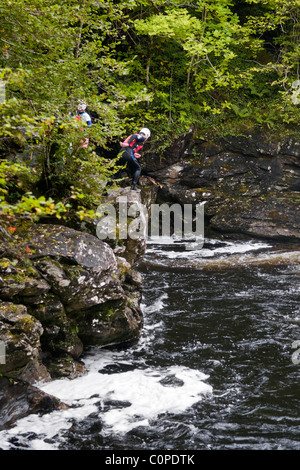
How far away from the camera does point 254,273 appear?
1311 cm

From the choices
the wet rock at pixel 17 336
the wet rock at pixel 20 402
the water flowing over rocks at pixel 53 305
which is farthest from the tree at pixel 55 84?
the wet rock at pixel 20 402

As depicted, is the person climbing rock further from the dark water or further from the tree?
the dark water

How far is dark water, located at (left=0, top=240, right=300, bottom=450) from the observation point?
574 cm

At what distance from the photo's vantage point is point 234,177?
1780 centimetres

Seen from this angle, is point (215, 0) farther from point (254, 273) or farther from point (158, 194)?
point (254, 273)

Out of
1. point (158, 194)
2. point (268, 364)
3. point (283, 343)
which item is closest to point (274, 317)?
point (283, 343)

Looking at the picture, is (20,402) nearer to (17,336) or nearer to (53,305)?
(17,336)

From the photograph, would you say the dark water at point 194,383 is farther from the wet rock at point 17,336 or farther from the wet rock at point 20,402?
the wet rock at point 17,336

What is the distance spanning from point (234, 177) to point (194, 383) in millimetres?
12335

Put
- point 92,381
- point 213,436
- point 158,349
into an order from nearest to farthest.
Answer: point 213,436 < point 92,381 < point 158,349

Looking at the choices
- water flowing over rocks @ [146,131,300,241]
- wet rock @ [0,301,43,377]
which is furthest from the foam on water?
water flowing over rocks @ [146,131,300,241]

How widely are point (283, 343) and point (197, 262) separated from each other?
6.17m

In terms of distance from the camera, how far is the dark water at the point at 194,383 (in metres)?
5.74

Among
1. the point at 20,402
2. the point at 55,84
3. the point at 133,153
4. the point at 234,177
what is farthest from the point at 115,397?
the point at 234,177
